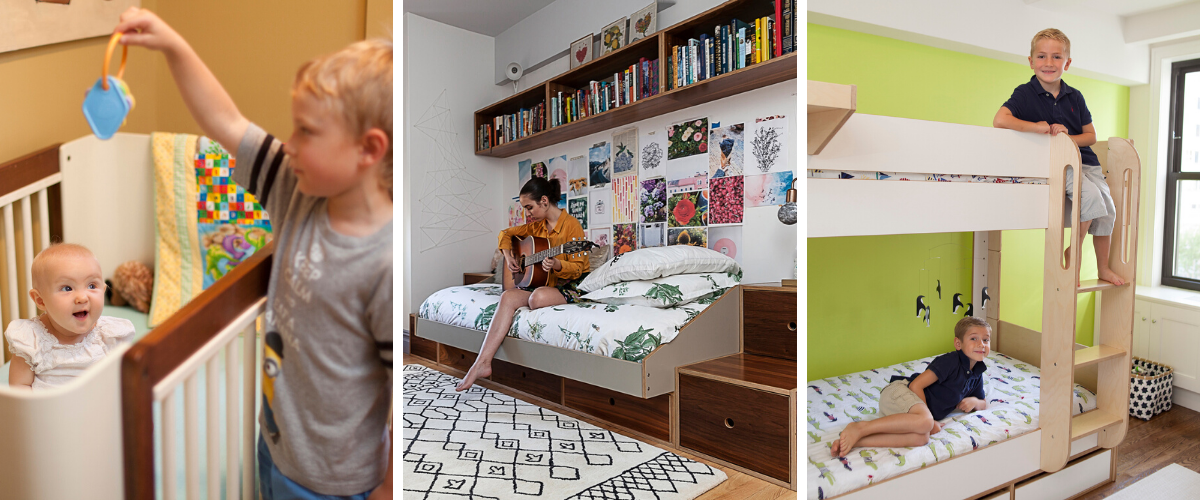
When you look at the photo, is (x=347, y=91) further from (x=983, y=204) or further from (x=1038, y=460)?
(x=1038, y=460)

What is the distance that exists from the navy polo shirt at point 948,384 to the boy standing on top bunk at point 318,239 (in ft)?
7.44


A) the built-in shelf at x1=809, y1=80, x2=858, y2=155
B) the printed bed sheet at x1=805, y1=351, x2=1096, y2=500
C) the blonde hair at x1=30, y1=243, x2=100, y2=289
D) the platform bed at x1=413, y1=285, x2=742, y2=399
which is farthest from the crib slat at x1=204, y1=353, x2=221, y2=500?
the printed bed sheet at x1=805, y1=351, x2=1096, y2=500

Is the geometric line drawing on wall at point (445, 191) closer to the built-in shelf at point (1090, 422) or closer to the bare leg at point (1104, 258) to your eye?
the built-in shelf at point (1090, 422)

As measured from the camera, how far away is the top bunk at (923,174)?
4.66ft

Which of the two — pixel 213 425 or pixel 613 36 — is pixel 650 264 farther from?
pixel 213 425

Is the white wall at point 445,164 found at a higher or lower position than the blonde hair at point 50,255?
higher

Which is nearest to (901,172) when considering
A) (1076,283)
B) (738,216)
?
(738,216)

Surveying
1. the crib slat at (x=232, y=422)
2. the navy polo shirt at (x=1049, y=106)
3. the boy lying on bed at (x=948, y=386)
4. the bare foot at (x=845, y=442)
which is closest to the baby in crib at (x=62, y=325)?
the crib slat at (x=232, y=422)

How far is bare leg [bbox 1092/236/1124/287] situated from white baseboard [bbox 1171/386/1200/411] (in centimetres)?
66

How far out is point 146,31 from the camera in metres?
0.60

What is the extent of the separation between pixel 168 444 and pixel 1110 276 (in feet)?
10.1

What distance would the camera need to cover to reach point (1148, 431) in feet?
8.09

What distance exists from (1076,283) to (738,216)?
1.82m

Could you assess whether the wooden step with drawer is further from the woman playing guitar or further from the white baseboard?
the white baseboard
